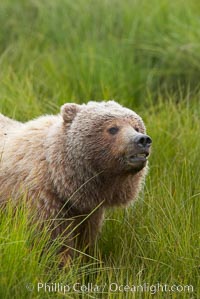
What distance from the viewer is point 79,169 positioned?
527cm

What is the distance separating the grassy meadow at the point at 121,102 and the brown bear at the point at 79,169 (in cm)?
18

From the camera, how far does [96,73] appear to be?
8.06m

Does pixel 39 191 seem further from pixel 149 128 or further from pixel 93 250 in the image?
pixel 149 128

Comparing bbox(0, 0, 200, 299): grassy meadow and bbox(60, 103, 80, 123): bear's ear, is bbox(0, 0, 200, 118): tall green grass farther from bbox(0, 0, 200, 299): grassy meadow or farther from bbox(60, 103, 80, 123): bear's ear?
bbox(60, 103, 80, 123): bear's ear

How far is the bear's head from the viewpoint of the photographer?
5125 millimetres

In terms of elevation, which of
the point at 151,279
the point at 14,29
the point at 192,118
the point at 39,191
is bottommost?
the point at 151,279

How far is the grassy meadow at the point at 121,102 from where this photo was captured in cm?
484

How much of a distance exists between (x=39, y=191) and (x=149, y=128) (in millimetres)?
1858

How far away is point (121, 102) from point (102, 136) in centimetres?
258

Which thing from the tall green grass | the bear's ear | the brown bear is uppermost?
the tall green grass

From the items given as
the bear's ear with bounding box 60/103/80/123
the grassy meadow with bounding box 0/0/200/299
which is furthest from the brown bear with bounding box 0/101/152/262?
the grassy meadow with bounding box 0/0/200/299

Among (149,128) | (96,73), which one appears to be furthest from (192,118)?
(96,73)

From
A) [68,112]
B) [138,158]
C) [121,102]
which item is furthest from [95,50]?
[138,158]

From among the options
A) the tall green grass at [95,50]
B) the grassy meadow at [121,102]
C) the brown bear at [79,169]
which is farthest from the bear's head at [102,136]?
the tall green grass at [95,50]
